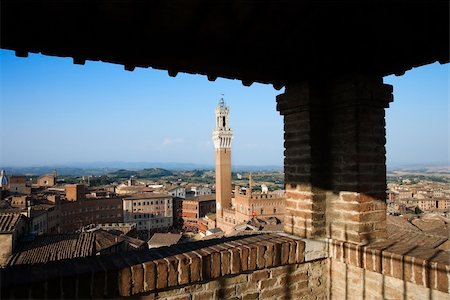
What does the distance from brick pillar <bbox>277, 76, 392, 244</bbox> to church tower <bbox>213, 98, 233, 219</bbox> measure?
2165 inches

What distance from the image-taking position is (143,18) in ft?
7.38

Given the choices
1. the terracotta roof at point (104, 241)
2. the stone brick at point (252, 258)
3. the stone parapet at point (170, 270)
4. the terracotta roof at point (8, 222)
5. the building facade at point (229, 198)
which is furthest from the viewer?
the building facade at point (229, 198)

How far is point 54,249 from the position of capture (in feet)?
55.0

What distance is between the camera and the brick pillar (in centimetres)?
335

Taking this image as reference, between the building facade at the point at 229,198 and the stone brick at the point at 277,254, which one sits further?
the building facade at the point at 229,198

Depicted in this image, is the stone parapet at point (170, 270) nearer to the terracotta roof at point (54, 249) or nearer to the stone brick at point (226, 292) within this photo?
the stone brick at point (226, 292)

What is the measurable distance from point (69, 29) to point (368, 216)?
3.12 meters

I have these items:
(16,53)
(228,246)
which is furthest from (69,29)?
(228,246)

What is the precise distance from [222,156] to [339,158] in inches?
2264

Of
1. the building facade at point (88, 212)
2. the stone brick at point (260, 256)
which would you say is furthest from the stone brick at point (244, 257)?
the building facade at point (88, 212)

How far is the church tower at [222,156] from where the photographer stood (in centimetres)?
5894

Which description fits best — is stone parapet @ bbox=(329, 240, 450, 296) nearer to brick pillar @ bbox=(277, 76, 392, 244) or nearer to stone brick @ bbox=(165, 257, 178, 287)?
brick pillar @ bbox=(277, 76, 392, 244)

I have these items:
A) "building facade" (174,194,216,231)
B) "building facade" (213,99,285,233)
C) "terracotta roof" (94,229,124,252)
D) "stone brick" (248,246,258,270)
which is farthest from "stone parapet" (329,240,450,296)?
"building facade" (174,194,216,231)

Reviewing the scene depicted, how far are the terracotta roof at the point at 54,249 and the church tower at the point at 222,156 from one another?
39.9 meters
